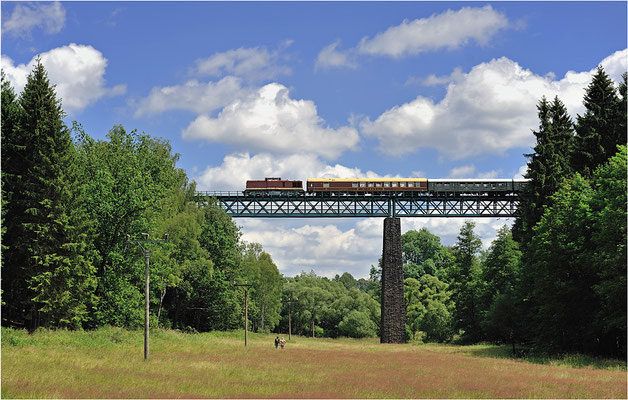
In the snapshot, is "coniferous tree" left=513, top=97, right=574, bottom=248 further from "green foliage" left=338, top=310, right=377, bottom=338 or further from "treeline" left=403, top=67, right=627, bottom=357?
"green foliage" left=338, top=310, right=377, bottom=338

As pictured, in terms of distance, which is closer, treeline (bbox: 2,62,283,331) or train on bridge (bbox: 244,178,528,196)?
treeline (bbox: 2,62,283,331)

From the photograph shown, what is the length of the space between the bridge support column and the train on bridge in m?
5.91

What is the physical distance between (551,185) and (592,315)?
1280cm

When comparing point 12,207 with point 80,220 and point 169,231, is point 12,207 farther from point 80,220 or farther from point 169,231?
point 169,231

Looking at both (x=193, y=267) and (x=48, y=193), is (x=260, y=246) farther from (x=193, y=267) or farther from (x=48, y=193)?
(x=48, y=193)

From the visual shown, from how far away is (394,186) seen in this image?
205 ft

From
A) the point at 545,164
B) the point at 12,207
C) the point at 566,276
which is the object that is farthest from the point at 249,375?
the point at 545,164

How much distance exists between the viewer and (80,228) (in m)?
37.8

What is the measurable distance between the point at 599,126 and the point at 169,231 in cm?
3539

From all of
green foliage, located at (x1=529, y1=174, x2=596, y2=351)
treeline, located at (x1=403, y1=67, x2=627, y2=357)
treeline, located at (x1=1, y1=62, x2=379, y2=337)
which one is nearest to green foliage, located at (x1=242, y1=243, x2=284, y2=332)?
treeline, located at (x1=1, y1=62, x2=379, y2=337)

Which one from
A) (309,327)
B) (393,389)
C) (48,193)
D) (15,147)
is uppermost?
(15,147)

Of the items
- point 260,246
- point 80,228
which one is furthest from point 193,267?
point 260,246

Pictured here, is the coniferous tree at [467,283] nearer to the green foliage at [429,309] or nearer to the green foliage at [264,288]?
the green foliage at [429,309]

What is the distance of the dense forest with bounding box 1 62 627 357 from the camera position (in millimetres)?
35875
